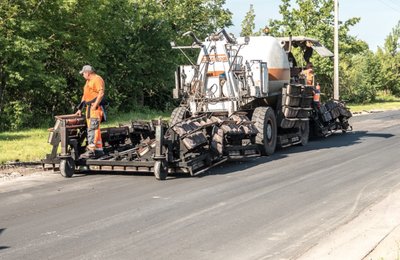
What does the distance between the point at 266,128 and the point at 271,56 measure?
6.76 feet

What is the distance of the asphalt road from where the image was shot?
5969mm

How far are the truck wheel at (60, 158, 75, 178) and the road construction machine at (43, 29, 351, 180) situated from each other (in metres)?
0.02

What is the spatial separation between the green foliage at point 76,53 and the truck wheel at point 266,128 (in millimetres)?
10771

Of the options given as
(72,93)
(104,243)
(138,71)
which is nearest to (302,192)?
(104,243)

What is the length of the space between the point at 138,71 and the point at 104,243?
26.1m

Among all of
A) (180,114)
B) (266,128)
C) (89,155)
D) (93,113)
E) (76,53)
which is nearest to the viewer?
(89,155)

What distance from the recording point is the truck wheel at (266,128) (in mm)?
13336

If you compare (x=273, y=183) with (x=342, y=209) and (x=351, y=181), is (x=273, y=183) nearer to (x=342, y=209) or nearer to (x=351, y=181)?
(x=351, y=181)

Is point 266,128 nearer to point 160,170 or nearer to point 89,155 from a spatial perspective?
point 160,170

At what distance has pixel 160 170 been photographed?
9922 mm

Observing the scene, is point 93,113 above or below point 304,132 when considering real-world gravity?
above

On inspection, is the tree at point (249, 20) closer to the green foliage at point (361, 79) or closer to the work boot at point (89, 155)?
the green foliage at point (361, 79)

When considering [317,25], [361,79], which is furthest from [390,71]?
[317,25]

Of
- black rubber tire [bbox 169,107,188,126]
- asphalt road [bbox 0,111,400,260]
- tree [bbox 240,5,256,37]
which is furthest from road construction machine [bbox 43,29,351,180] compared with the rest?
tree [bbox 240,5,256,37]
